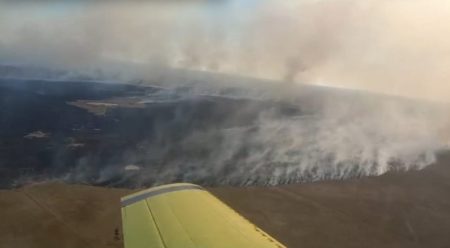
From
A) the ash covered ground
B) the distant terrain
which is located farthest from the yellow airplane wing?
the ash covered ground

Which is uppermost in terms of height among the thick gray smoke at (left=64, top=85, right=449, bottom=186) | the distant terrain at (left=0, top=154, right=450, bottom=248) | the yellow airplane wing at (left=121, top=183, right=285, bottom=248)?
the yellow airplane wing at (left=121, top=183, right=285, bottom=248)

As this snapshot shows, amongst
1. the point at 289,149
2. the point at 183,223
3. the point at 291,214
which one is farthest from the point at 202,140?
the point at 183,223

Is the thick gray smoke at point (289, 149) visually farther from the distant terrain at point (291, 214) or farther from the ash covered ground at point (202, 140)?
the distant terrain at point (291, 214)

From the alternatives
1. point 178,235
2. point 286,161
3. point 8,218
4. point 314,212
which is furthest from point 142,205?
point 286,161

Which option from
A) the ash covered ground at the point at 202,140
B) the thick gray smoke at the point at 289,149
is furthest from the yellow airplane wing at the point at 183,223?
the thick gray smoke at the point at 289,149

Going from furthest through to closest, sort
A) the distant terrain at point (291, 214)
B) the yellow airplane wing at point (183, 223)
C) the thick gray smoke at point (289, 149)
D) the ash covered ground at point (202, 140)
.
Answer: the thick gray smoke at point (289, 149) → the ash covered ground at point (202, 140) → the distant terrain at point (291, 214) → the yellow airplane wing at point (183, 223)

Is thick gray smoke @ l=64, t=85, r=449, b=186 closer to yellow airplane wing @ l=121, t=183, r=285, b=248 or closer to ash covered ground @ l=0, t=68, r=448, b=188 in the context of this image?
ash covered ground @ l=0, t=68, r=448, b=188

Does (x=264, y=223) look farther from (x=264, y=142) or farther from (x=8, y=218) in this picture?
(x=264, y=142)
